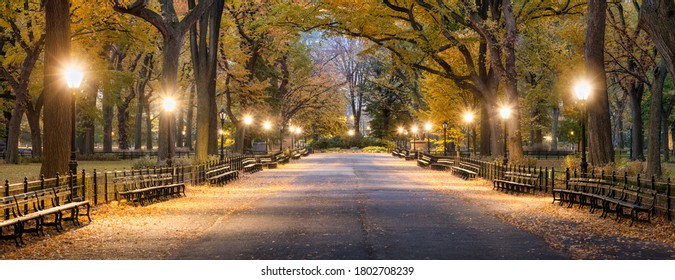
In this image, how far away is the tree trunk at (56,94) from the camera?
21188 mm

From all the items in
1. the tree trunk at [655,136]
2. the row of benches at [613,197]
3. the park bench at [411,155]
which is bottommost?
the row of benches at [613,197]

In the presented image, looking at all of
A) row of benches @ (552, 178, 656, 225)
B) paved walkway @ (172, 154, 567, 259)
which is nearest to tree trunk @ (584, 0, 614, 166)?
row of benches @ (552, 178, 656, 225)

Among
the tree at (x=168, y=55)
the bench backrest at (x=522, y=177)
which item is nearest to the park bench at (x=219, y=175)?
the tree at (x=168, y=55)

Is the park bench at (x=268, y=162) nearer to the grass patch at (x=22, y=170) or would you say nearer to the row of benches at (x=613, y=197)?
the grass patch at (x=22, y=170)

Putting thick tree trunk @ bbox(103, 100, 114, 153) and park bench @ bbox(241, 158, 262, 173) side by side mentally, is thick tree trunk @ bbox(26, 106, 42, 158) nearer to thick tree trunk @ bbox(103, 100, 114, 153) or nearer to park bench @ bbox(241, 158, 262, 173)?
thick tree trunk @ bbox(103, 100, 114, 153)

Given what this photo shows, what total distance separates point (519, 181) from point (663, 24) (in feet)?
32.5

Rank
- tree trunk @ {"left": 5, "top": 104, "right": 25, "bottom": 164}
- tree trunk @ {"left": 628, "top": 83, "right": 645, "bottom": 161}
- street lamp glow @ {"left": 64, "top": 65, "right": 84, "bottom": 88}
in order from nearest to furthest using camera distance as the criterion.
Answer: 1. street lamp glow @ {"left": 64, "top": 65, "right": 84, "bottom": 88}
2. tree trunk @ {"left": 628, "top": 83, "right": 645, "bottom": 161}
3. tree trunk @ {"left": 5, "top": 104, "right": 25, "bottom": 164}

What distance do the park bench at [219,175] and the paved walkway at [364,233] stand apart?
7.09m

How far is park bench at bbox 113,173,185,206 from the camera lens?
837 inches

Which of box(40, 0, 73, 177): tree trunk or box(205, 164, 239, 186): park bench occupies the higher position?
box(40, 0, 73, 177): tree trunk

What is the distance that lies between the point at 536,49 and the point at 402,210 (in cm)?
2367

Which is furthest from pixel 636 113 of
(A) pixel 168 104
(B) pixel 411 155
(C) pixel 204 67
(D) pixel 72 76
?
(D) pixel 72 76

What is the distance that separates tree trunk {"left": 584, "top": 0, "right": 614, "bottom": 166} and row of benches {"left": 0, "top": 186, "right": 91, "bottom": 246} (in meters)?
16.4

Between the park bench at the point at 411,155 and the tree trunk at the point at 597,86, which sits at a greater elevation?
the tree trunk at the point at 597,86
